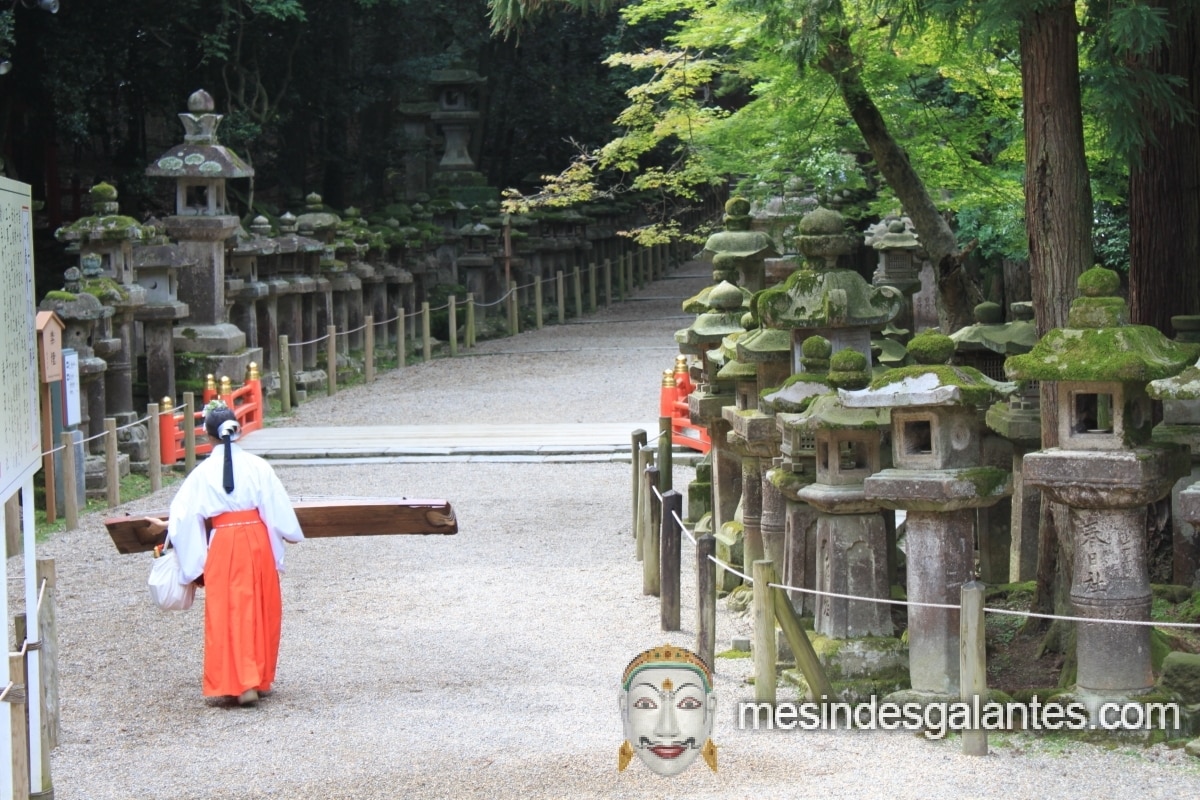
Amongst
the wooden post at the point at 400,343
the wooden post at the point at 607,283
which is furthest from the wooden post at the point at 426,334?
the wooden post at the point at 607,283

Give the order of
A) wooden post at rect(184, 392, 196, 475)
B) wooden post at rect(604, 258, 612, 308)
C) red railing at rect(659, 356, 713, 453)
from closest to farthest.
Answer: wooden post at rect(184, 392, 196, 475), red railing at rect(659, 356, 713, 453), wooden post at rect(604, 258, 612, 308)

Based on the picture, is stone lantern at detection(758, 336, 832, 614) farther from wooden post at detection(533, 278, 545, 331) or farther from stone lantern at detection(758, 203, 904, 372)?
wooden post at detection(533, 278, 545, 331)

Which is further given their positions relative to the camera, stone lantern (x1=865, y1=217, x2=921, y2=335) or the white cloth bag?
stone lantern (x1=865, y1=217, x2=921, y2=335)

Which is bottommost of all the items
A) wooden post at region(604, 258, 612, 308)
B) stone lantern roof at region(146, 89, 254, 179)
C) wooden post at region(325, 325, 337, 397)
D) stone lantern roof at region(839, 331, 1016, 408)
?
wooden post at region(325, 325, 337, 397)

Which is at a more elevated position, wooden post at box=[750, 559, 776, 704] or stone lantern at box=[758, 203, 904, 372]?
stone lantern at box=[758, 203, 904, 372]

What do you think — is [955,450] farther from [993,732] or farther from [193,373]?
[193,373]

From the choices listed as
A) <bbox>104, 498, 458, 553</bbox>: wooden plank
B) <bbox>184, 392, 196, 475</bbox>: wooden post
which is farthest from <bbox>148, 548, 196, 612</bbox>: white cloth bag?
<bbox>184, 392, 196, 475</bbox>: wooden post

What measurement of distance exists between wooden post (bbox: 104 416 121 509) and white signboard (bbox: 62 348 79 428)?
277 millimetres

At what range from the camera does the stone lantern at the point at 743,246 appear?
12.2m

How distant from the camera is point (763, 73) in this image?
13.4 m

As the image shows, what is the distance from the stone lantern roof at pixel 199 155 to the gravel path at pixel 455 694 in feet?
16.6

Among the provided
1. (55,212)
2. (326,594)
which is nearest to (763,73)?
(326,594)

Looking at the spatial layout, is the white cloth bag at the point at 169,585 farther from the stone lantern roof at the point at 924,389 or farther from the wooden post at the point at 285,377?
the wooden post at the point at 285,377

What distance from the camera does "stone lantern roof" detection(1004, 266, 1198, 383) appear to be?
6316 mm
